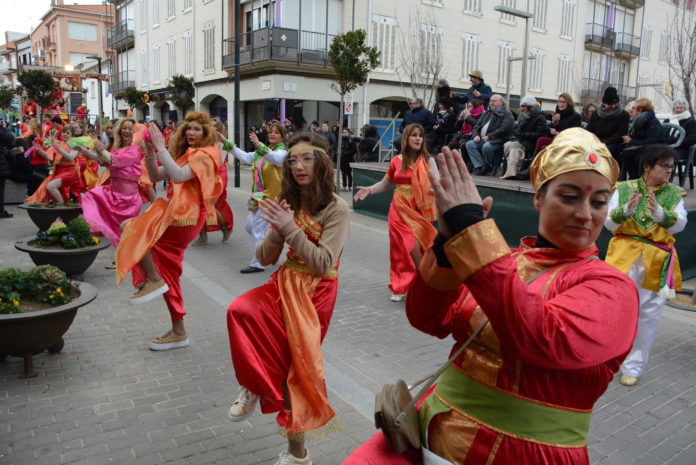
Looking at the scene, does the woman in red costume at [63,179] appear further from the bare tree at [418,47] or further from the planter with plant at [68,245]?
the bare tree at [418,47]

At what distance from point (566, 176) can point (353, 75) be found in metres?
15.4

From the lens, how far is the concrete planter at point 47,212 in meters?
9.25

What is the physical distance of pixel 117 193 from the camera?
774cm

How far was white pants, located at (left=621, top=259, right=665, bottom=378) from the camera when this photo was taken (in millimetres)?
4594

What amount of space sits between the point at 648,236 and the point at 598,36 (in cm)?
3367

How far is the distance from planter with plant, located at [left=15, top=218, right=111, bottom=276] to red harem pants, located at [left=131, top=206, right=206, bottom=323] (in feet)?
8.08

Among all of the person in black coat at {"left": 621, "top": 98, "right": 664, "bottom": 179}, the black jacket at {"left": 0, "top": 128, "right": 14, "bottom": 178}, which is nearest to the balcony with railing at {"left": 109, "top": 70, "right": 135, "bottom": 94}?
the black jacket at {"left": 0, "top": 128, "right": 14, "bottom": 178}

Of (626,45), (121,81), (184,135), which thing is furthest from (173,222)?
(121,81)

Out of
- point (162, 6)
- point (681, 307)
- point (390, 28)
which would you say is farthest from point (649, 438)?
point (162, 6)

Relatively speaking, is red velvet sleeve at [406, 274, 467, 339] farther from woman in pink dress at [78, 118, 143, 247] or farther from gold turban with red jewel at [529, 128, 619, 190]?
woman in pink dress at [78, 118, 143, 247]

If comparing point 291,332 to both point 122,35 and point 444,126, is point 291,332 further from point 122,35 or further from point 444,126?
point 122,35

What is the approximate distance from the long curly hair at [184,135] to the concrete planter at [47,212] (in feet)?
16.4

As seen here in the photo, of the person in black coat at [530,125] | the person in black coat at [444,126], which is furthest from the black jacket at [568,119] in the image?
the person in black coat at [444,126]

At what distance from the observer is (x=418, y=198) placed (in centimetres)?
661
